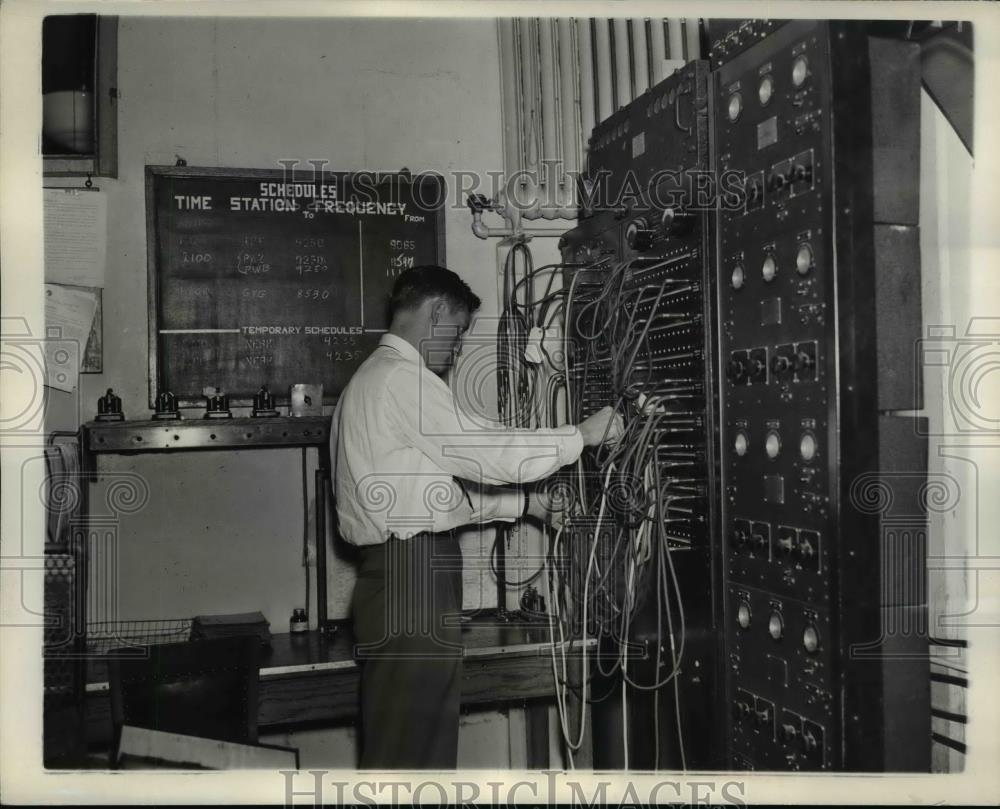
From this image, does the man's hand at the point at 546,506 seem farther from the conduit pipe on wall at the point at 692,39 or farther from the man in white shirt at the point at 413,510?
the conduit pipe on wall at the point at 692,39

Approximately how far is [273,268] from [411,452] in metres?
1.06

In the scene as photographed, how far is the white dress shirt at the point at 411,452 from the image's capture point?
8.57ft

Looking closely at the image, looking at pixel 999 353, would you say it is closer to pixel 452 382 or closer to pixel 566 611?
pixel 566 611

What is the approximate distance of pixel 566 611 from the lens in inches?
123

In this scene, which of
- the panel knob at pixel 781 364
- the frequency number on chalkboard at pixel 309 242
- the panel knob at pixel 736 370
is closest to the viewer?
the panel knob at pixel 781 364

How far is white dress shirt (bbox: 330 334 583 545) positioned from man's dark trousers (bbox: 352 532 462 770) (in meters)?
0.09

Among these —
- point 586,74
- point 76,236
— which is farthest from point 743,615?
point 76,236

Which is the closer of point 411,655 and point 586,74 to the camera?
point 411,655

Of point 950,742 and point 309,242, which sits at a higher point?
point 309,242

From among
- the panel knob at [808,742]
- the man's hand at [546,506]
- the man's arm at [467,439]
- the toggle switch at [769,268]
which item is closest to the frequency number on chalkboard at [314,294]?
the man's arm at [467,439]

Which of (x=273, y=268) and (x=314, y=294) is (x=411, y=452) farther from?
(x=273, y=268)

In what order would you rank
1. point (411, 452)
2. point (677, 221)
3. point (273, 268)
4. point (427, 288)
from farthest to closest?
point (273, 268)
point (427, 288)
point (411, 452)
point (677, 221)

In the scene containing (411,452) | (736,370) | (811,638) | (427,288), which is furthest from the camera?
(427,288)

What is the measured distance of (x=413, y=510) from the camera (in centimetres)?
267
